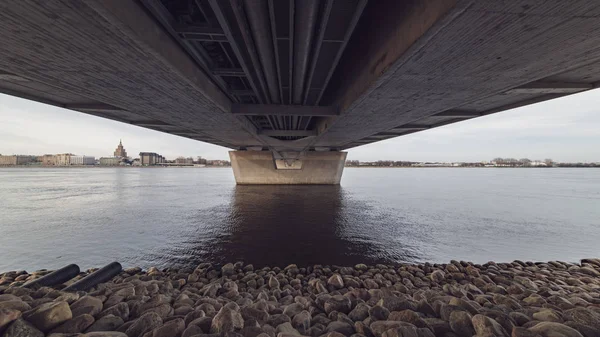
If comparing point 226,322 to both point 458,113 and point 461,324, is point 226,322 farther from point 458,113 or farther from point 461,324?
point 458,113

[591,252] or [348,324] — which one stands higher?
[348,324]

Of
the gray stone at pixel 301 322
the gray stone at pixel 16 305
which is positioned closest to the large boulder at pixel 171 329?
the gray stone at pixel 301 322

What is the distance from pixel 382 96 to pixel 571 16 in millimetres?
4516

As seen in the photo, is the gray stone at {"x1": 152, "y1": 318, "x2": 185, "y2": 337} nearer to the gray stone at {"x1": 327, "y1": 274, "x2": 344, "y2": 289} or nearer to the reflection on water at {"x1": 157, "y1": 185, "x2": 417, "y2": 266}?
the gray stone at {"x1": 327, "y1": 274, "x2": 344, "y2": 289}

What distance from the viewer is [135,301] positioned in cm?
450

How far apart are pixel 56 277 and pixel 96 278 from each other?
0.91 metres

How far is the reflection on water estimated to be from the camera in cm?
930

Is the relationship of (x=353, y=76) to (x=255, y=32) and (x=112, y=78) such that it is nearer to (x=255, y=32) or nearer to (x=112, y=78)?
(x=255, y=32)

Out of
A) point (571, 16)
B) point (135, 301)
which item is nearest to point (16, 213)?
point (135, 301)

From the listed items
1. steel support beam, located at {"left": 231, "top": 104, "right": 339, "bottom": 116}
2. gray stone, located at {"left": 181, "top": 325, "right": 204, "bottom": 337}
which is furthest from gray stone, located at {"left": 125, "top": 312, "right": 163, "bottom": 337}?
steel support beam, located at {"left": 231, "top": 104, "right": 339, "bottom": 116}

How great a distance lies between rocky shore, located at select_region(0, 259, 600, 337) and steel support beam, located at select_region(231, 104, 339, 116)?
290 inches

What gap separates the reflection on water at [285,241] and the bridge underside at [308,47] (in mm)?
5934

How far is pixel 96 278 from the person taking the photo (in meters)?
6.64

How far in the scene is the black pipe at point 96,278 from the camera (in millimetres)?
5638
